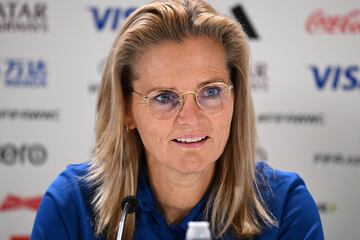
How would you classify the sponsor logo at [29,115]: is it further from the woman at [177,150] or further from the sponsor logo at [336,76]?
the sponsor logo at [336,76]

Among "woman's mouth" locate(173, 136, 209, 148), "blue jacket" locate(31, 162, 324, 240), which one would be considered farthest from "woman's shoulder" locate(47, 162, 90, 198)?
"woman's mouth" locate(173, 136, 209, 148)

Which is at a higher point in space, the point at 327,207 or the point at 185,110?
the point at 185,110

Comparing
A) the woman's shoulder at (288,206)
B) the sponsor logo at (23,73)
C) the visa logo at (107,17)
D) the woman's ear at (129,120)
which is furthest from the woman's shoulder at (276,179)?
the sponsor logo at (23,73)

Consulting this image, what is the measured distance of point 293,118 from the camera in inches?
117

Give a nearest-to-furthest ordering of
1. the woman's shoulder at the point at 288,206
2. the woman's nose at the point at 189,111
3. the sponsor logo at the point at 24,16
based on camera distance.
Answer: the woman's nose at the point at 189,111
the woman's shoulder at the point at 288,206
the sponsor logo at the point at 24,16

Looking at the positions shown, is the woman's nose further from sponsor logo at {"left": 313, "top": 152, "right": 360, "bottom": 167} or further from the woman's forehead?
sponsor logo at {"left": 313, "top": 152, "right": 360, "bottom": 167}

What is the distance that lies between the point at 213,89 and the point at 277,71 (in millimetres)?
1433

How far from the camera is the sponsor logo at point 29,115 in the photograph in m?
3.08

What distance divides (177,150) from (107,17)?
5.21 feet

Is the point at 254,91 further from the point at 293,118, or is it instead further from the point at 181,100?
the point at 181,100

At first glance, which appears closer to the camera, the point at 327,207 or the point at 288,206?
the point at 288,206

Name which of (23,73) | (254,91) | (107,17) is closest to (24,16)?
(23,73)

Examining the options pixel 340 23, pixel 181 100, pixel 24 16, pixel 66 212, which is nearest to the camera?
pixel 181 100

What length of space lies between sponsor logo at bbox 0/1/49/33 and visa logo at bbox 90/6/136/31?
0.26 m
